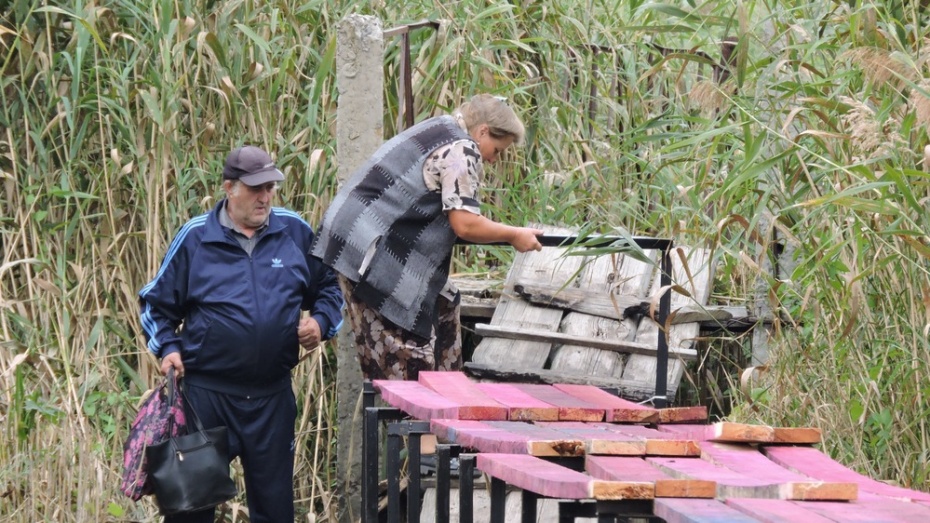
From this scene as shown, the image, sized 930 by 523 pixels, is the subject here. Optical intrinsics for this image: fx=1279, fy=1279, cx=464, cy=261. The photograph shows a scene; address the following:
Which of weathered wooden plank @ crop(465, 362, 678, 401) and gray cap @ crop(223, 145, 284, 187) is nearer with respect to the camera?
gray cap @ crop(223, 145, 284, 187)

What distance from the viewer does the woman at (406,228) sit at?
4.89 metres

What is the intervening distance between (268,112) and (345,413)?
1.44 m

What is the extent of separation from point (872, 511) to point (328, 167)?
379cm

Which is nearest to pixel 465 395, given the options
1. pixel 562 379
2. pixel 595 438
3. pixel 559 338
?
pixel 595 438

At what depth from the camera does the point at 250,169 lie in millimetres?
4711

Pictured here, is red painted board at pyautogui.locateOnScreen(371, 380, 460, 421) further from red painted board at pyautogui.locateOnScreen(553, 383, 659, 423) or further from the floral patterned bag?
the floral patterned bag

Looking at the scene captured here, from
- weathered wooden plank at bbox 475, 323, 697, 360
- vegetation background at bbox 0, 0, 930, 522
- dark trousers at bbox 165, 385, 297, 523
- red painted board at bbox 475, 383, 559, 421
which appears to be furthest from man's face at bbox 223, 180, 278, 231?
weathered wooden plank at bbox 475, 323, 697, 360

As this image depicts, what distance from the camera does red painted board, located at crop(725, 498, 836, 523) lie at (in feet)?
7.35

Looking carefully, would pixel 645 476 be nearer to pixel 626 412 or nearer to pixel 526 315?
pixel 626 412

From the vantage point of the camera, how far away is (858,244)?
13.0 feet

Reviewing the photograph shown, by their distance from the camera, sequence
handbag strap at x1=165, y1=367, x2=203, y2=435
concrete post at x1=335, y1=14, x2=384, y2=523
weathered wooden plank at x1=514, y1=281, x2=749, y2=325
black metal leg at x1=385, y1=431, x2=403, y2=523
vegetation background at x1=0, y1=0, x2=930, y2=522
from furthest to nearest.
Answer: weathered wooden plank at x1=514, y1=281, x2=749, y2=325 → concrete post at x1=335, y1=14, x2=384, y2=523 → handbag strap at x1=165, y1=367, x2=203, y2=435 → vegetation background at x1=0, y1=0, x2=930, y2=522 → black metal leg at x1=385, y1=431, x2=403, y2=523

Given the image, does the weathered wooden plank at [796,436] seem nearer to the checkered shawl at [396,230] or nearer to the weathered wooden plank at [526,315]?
the checkered shawl at [396,230]

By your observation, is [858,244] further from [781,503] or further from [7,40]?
[7,40]

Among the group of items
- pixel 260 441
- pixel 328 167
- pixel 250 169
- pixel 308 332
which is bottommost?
pixel 260 441
